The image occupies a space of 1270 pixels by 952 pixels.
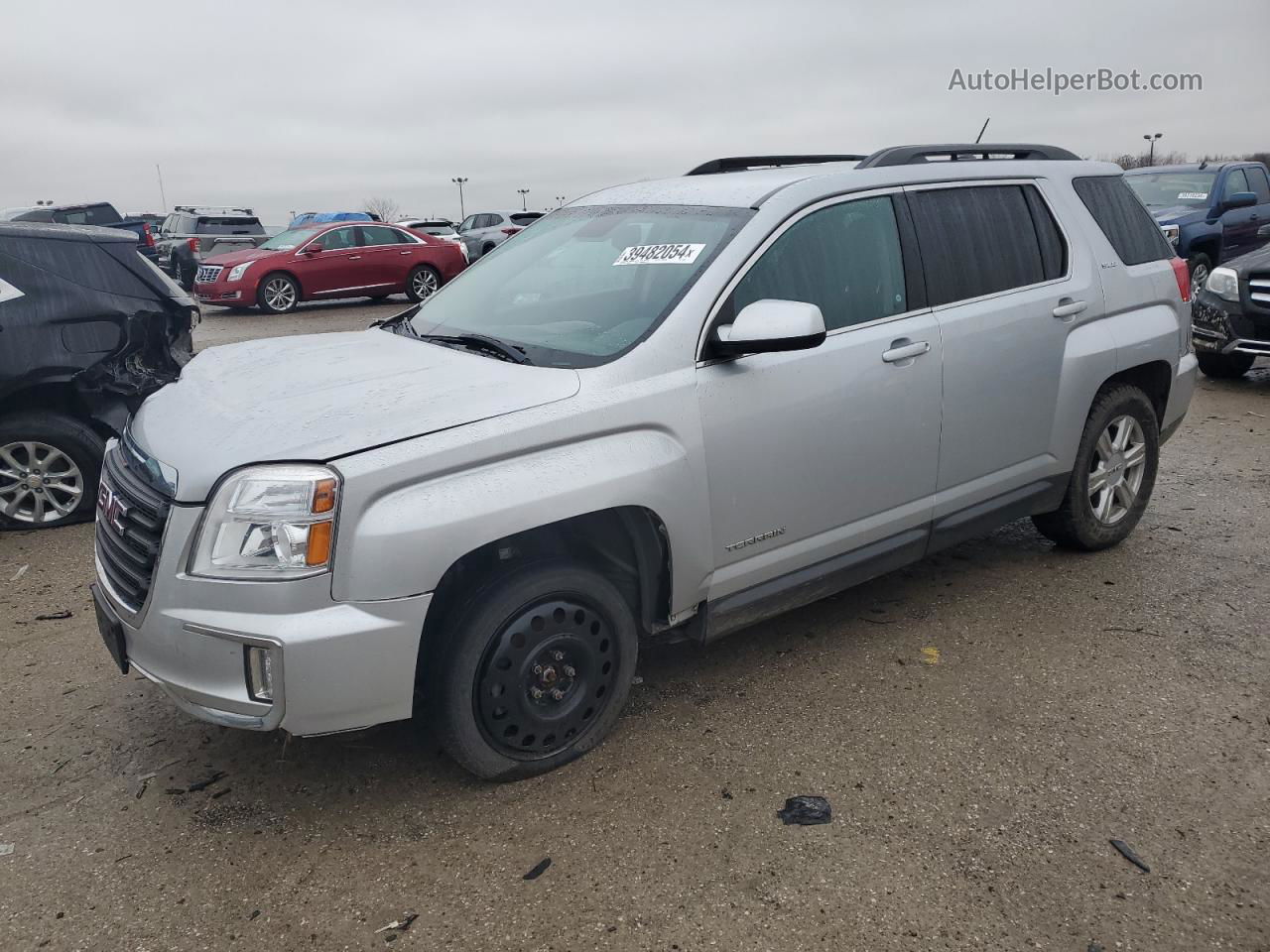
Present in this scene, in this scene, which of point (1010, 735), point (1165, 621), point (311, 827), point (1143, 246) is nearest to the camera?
point (311, 827)

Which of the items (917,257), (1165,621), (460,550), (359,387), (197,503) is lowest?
(1165,621)

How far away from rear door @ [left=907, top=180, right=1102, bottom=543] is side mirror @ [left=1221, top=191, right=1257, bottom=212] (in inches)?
385

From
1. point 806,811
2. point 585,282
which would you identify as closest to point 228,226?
point 585,282

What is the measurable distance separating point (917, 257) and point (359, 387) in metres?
2.16

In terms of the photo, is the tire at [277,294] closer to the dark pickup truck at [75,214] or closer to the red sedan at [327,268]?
the red sedan at [327,268]

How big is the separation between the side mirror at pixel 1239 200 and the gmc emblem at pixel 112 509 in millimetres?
13192

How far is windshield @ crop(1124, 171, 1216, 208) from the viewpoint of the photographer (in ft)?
43.3

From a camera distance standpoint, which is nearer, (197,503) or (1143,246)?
(197,503)

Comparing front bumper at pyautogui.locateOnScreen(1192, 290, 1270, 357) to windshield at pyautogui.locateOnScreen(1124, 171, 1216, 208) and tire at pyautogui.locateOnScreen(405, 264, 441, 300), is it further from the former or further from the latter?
tire at pyautogui.locateOnScreen(405, 264, 441, 300)

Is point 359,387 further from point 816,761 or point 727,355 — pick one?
point 816,761

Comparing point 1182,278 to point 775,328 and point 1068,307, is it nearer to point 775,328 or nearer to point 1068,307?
point 1068,307

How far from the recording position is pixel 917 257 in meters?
3.76

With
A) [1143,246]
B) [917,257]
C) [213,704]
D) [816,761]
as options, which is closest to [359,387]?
[213,704]

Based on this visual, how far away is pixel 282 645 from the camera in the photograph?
2.48m
